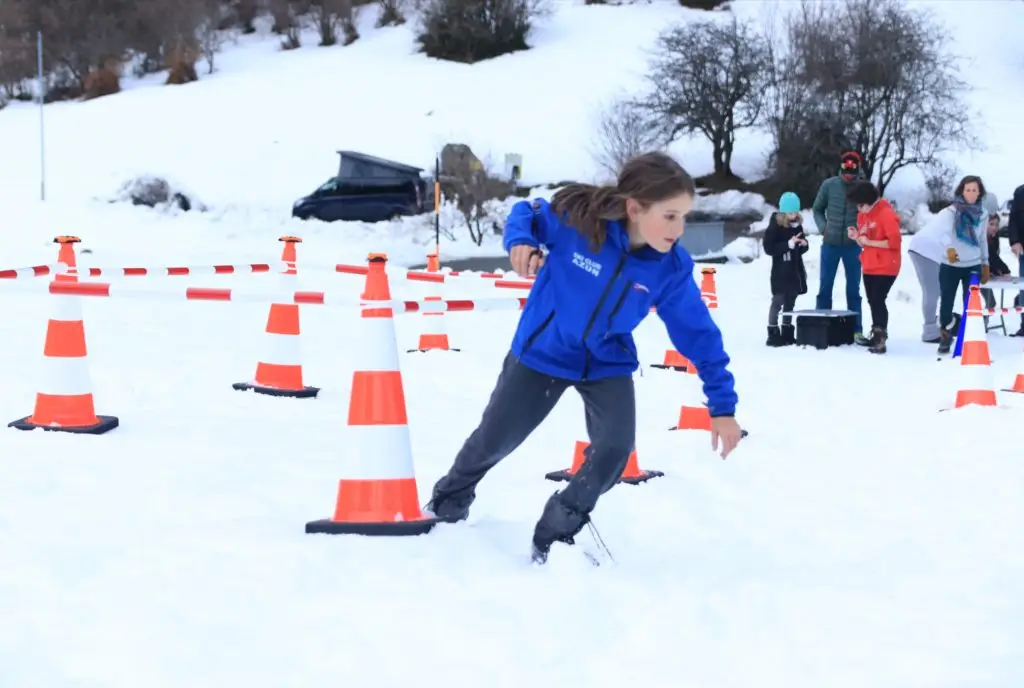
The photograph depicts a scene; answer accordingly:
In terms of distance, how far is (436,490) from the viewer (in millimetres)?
4562

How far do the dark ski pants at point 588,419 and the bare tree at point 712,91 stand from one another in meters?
29.3

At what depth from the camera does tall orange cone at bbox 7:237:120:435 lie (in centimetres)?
636

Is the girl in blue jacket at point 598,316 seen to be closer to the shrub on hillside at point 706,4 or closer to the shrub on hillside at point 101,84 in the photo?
the shrub on hillside at point 101,84

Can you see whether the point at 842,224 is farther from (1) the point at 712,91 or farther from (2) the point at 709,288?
(1) the point at 712,91

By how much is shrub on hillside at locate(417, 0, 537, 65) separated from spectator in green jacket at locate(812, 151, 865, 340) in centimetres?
3213

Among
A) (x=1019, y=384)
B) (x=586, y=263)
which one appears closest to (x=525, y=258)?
(x=586, y=263)

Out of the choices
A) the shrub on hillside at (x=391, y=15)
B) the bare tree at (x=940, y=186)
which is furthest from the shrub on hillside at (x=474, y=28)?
the bare tree at (x=940, y=186)

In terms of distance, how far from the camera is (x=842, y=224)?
41.2 feet

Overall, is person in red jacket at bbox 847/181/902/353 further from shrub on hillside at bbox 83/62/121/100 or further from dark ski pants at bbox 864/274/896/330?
shrub on hillside at bbox 83/62/121/100

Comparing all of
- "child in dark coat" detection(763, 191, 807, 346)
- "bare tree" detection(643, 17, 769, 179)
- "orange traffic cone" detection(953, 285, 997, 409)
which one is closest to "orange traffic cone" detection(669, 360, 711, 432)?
"orange traffic cone" detection(953, 285, 997, 409)

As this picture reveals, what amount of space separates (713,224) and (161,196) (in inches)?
517

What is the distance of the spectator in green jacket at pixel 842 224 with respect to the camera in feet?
41.1

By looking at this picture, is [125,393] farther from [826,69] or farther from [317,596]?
[826,69]

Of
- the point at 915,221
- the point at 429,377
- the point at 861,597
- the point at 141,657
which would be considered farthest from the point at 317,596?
the point at 915,221
